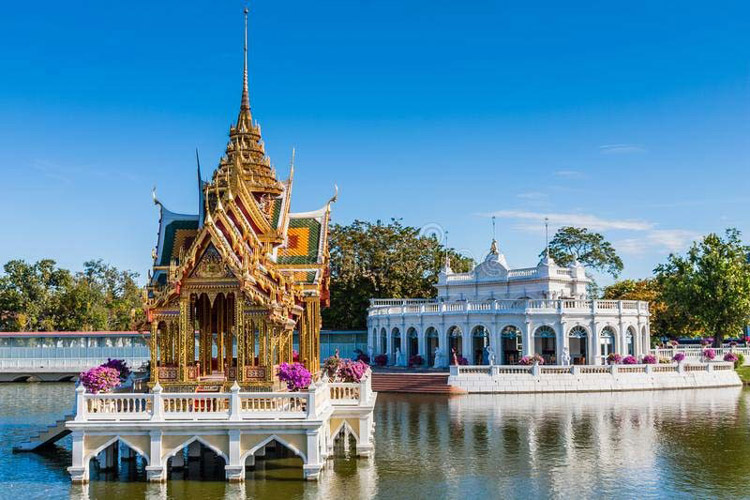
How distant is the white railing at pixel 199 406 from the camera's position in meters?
16.6

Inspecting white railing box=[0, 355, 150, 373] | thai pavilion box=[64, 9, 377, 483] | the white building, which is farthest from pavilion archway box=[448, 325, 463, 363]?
thai pavilion box=[64, 9, 377, 483]

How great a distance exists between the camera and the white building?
4241cm

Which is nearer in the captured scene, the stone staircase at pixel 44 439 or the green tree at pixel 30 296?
the stone staircase at pixel 44 439

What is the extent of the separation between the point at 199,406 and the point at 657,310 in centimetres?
4870

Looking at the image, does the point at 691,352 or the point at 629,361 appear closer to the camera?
the point at 629,361

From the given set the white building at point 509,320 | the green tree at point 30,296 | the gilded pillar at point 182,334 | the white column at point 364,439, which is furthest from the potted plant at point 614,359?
the green tree at point 30,296

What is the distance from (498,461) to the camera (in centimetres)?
1948

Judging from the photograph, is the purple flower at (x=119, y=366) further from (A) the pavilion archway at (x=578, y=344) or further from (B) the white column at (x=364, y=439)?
(A) the pavilion archway at (x=578, y=344)

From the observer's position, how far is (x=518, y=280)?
5003 cm

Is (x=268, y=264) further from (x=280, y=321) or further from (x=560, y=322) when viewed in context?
(x=560, y=322)

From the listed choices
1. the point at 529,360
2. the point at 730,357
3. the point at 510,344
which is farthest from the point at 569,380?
the point at 730,357

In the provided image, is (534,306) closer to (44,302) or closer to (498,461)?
(498,461)

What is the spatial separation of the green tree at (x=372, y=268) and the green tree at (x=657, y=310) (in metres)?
16.4

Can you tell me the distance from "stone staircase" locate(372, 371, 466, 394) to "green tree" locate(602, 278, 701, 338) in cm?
2247
